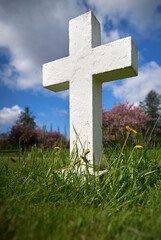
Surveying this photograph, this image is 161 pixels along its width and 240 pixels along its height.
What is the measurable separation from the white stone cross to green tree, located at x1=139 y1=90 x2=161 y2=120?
73.7 ft

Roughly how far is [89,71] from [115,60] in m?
0.39

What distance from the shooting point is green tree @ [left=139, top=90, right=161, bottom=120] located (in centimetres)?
2320

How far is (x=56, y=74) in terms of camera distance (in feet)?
8.87

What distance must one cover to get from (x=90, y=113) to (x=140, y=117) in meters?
12.3

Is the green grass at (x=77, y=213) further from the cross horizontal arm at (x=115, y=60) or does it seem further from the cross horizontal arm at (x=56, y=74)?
the cross horizontal arm at (x=56, y=74)

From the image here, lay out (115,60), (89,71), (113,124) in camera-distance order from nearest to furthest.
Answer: (115,60) → (89,71) → (113,124)

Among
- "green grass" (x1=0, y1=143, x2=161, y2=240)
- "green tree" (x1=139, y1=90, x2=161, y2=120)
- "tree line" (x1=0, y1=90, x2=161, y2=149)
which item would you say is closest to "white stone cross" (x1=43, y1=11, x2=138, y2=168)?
"green grass" (x1=0, y1=143, x2=161, y2=240)

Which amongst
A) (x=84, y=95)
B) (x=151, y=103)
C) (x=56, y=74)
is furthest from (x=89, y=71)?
(x=151, y=103)

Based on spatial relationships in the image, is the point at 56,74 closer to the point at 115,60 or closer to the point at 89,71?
the point at 89,71

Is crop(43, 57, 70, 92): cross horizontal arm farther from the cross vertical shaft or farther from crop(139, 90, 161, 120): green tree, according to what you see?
crop(139, 90, 161, 120): green tree

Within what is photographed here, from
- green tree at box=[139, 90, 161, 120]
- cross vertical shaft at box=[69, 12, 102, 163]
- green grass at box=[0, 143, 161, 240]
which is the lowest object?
green grass at box=[0, 143, 161, 240]

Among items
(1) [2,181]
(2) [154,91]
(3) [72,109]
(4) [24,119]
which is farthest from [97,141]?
(4) [24,119]

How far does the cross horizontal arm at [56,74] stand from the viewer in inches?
103

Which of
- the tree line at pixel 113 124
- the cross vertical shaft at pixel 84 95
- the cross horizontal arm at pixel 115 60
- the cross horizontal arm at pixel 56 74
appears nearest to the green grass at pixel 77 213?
the cross vertical shaft at pixel 84 95
